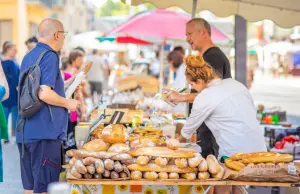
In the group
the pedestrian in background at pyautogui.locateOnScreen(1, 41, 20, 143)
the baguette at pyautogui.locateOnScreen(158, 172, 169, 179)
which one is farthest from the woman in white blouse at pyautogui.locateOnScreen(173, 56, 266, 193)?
the pedestrian in background at pyautogui.locateOnScreen(1, 41, 20, 143)

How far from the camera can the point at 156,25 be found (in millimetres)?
14117

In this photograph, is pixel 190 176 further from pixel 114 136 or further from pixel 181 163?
pixel 114 136

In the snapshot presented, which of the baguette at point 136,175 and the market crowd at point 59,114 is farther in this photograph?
the market crowd at point 59,114

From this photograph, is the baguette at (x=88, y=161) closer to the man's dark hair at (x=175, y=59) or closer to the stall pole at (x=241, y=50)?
the man's dark hair at (x=175, y=59)

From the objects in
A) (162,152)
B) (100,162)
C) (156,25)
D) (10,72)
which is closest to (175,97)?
(162,152)

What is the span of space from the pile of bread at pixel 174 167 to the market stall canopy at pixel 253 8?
165 inches

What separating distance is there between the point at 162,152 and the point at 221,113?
2.77ft

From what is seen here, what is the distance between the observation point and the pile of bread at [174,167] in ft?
16.4

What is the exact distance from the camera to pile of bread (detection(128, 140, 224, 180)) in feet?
16.4

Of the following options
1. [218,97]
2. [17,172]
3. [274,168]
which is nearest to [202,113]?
[218,97]

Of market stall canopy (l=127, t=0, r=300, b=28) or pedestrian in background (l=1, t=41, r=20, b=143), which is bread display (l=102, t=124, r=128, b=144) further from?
pedestrian in background (l=1, t=41, r=20, b=143)

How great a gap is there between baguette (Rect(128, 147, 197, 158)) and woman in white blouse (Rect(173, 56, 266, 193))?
568mm

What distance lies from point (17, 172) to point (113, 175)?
5.82m

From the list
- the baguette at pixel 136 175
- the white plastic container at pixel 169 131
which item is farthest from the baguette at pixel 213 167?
the white plastic container at pixel 169 131
